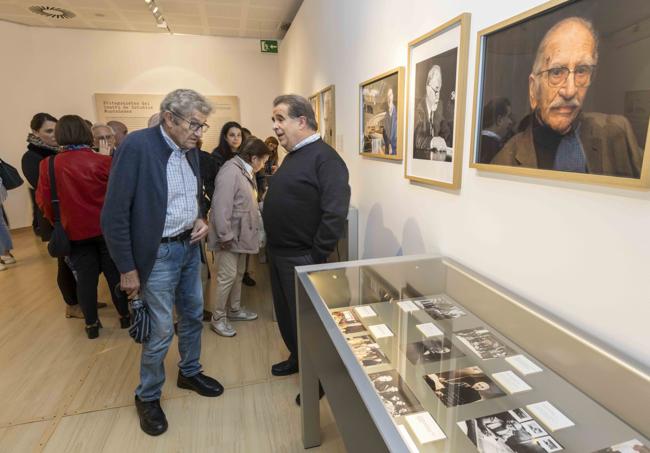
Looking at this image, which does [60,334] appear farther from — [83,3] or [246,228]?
[83,3]

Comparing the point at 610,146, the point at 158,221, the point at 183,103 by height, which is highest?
the point at 183,103

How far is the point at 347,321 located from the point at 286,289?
0.84 meters

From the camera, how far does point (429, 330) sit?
122 cm

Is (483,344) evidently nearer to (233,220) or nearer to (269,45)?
(233,220)

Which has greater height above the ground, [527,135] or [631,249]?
[527,135]

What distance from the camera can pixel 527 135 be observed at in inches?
43.7

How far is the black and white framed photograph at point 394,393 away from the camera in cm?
88

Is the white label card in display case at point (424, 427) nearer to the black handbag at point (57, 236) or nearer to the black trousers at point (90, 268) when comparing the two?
the black trousers at point (90, 268)

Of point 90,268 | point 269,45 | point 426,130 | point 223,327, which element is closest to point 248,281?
point 223,327

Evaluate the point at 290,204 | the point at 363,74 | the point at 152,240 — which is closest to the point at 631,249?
the point at 290,204

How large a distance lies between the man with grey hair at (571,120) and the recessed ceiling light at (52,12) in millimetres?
6707

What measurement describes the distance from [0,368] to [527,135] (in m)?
3.35

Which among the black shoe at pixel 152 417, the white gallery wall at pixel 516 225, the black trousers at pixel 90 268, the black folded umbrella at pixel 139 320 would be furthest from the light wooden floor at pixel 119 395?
the white gallery wall at pixel 516 225

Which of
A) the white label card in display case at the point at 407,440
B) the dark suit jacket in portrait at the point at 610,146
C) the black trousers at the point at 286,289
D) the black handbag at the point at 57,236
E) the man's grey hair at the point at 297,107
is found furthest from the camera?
Result: the black handbag at the point at 57,236
